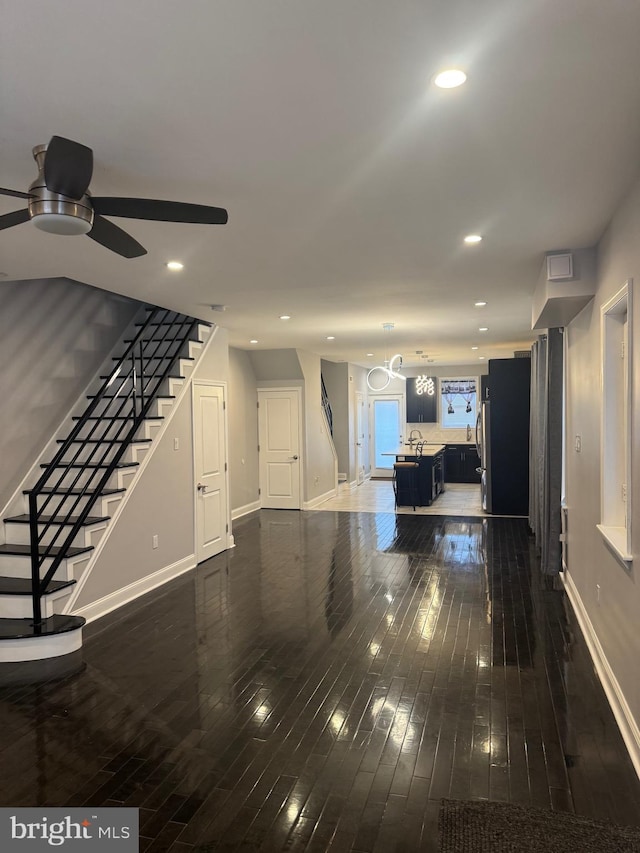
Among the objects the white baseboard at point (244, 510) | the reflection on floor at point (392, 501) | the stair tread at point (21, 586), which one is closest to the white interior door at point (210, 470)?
the white baseboard at point (244, 510)

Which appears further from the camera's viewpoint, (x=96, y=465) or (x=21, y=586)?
(x=96, y=465)

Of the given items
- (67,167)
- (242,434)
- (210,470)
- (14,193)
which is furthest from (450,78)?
(242,434)

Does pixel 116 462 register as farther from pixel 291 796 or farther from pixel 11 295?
pixel 291 796

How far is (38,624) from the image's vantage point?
4.13 m

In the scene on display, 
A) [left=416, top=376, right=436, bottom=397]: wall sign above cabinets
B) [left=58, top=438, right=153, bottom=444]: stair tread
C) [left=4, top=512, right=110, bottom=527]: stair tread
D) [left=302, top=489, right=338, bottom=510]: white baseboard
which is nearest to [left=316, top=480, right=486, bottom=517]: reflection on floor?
[left=302, top=489, right=338, bottom=510]: white baseboard

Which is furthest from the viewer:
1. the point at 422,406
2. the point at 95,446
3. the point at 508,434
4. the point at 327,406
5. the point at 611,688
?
the point at 422,406

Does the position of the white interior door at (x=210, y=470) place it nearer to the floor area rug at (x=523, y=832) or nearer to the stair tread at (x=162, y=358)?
the stair tread at (x=162, y=358)

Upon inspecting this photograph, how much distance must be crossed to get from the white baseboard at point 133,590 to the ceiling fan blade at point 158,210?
11.4ft

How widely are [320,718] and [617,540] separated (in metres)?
1.97

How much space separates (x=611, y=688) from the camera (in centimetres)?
332

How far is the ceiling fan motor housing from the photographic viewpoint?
2.25m

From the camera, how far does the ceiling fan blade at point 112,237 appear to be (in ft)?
8.13

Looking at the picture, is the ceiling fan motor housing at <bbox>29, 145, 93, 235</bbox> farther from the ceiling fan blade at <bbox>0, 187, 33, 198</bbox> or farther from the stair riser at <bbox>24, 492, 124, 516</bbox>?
the stair riser at <bbox>24, 492, 124, 516</bbox>

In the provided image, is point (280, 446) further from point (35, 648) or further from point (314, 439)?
point (35, 648)
